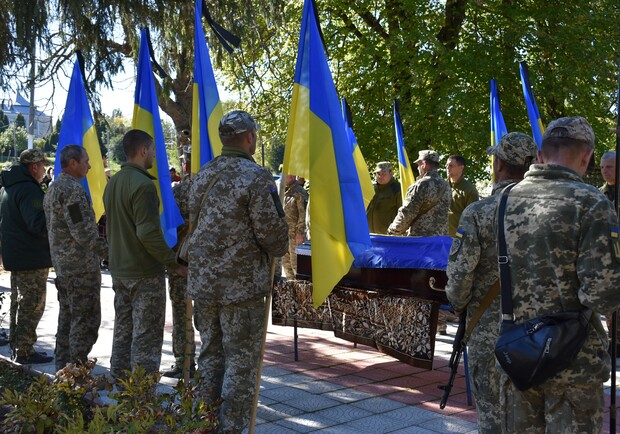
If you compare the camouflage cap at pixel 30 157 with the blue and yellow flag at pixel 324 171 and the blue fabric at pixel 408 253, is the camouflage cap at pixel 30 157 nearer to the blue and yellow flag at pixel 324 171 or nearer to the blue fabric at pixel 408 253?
the blue fabric at pixel 408 253

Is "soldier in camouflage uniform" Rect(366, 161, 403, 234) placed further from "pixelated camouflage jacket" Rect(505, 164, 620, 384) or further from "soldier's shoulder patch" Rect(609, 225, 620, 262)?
"soldier's shoulder patch" Rect(609, 225, 620, 262)

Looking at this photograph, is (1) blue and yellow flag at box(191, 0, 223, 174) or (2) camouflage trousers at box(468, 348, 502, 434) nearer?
(2) camouflage trousers at box(468, 348, 502, 434)

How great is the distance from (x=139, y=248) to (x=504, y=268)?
3.34m

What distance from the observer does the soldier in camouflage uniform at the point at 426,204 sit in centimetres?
836

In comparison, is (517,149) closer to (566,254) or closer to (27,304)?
(566,254)

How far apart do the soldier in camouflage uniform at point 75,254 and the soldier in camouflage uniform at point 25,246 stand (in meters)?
0.82

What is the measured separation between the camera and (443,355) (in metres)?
8.12

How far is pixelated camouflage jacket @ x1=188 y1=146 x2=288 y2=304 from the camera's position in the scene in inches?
193

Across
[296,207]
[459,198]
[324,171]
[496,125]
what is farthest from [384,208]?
[324,171]

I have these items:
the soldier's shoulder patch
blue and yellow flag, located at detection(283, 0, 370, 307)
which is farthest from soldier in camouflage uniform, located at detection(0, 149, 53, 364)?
the soldier's shoulder patch

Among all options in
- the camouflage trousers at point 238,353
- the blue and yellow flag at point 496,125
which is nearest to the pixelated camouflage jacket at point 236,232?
the camouflage trousers at point 238,353

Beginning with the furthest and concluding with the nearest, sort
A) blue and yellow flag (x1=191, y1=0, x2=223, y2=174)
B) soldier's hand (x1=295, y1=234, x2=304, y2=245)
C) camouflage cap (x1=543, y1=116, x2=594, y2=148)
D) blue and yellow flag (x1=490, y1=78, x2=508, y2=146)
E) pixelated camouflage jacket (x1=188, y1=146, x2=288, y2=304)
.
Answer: soldier's hand (x1=295, y1=234, x2=304, y2=245), blue and yellow flag (x1=490, y1=78, x2=508, y2=146), blue and yellow flag (x1=191, y1=0, x2=223, y2=174), pixelated camouflage jacket (x1=188, y1=146, x2=288, y2=304), camouflage cap (x1=543, y1=116, x2=594, y2=148)

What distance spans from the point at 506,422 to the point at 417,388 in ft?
11.1

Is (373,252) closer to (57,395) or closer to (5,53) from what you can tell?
(57,395)
